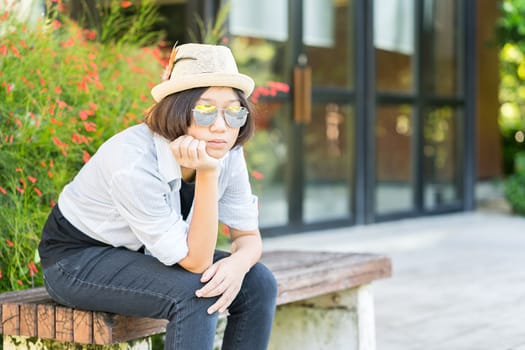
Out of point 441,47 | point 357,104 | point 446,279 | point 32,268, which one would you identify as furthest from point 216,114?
point 441,47

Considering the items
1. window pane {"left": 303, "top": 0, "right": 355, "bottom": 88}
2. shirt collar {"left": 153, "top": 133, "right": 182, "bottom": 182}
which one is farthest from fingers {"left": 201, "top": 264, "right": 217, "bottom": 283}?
window pane {"left": 303, "top": 0, "right": 355, "bottom": 88}

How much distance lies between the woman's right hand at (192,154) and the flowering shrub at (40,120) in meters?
0.94

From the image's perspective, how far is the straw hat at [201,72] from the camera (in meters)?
2.31

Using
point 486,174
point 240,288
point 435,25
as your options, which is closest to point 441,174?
point 435,25

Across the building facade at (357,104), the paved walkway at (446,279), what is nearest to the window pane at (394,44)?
the building facade at (357,104)

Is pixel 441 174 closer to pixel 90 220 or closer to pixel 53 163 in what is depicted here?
pixel 53 163

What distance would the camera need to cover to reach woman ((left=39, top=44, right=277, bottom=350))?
2.24 m

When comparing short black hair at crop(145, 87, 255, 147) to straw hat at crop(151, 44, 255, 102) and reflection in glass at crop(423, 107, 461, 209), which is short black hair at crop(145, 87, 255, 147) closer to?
straw hat at crop(151, 44, 255, 102)

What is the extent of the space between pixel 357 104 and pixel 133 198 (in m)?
5.71

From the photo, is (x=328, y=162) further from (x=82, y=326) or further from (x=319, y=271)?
(x=82, y=326)

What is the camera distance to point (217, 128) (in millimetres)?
2303

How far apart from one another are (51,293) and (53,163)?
1062mm

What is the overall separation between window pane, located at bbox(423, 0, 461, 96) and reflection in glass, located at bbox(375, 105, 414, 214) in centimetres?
51

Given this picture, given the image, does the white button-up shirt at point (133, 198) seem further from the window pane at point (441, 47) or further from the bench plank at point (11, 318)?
the window pane at point (441, 47)
